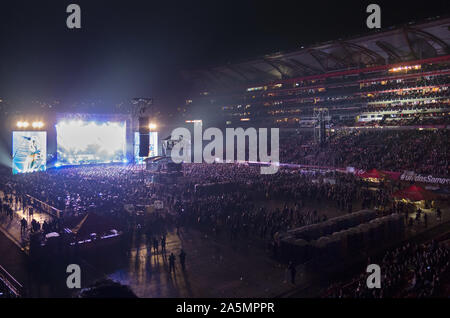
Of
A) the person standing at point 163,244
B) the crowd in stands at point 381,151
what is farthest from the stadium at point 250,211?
the crowd in stands at point 381,151

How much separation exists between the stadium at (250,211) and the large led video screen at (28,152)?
117 mm

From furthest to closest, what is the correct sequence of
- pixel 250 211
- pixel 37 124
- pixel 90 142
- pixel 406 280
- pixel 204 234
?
1. pixel 90 142
2. pixel 37 124
3. pixel 250 211
4. pixel 204 234
5. pixel 406 280

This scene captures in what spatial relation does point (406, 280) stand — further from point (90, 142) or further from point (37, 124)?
point (90, 142)

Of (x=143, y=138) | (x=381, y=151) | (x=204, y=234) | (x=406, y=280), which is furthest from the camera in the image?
(x=381, y=151)

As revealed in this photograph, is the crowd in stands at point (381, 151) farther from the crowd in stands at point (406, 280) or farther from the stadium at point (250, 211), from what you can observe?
the crowd in stands at point (406, 280)

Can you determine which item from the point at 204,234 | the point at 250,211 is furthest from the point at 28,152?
the point at 204,234

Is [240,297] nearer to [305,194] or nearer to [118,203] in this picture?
[118,203]

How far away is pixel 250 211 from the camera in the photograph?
1947cm

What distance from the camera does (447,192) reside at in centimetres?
2336

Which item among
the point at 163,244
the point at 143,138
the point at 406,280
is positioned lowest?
the point at 406,280

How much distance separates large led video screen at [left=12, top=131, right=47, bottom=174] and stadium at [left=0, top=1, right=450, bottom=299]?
0.12 metres

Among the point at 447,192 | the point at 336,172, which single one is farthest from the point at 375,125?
the point at 447,192

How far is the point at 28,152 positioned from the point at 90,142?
8.56m

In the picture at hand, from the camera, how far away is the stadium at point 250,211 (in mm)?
11023
